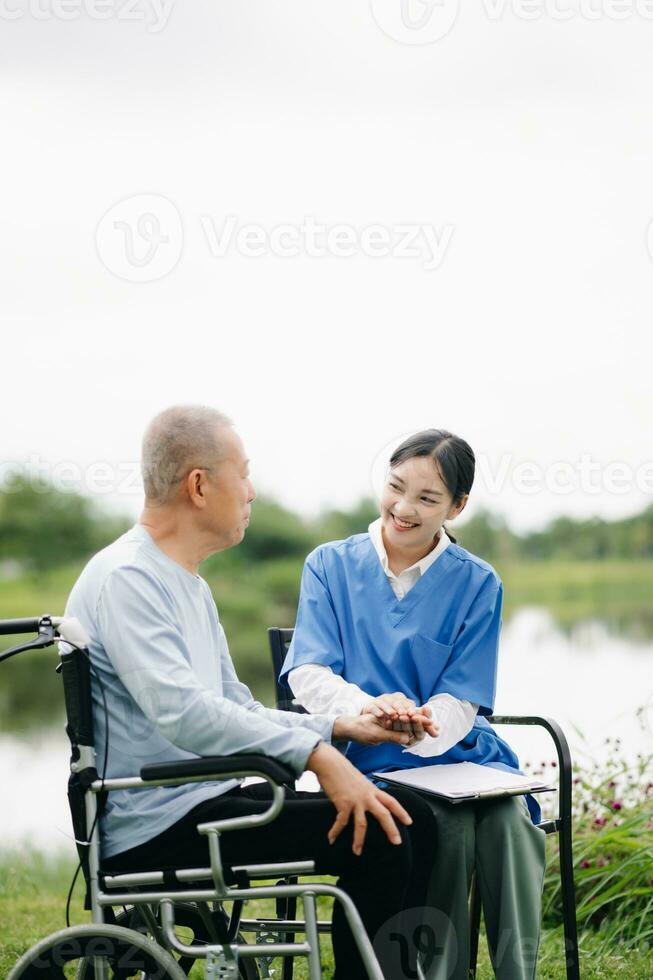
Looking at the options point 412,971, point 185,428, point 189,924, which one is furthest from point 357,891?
point 185,428

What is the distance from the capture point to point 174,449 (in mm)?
1951

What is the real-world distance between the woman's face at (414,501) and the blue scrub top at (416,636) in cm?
11

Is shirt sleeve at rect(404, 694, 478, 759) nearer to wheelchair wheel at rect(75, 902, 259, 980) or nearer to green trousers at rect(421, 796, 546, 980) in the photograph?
green trousers at rect(421, 796, 546, 980)

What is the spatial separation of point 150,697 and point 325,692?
2.19ft

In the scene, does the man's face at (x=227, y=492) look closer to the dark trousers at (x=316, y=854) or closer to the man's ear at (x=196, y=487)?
the man's ear at (x=196, y=487)

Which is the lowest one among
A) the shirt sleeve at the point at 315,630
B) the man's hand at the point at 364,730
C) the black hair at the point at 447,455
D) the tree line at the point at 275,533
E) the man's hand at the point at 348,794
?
the man's hand at the point at 348,794

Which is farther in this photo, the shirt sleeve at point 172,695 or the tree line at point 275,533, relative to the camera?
the tree line at point 275,533

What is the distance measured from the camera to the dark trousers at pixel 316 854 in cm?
184

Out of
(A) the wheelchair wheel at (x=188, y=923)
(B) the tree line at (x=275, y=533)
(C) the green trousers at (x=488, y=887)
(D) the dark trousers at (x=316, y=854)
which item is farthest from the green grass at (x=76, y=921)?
(B) the tree line at (x=275, y=533)

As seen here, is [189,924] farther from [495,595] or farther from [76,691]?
[495,595]

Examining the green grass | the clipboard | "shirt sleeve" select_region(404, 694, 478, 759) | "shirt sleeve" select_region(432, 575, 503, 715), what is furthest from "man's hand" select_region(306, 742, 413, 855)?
the green grass

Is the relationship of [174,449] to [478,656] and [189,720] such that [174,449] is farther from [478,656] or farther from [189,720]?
[478,656]

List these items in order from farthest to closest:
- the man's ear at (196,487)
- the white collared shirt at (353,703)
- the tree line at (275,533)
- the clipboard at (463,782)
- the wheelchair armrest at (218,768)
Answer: the tree line at (275,533)
the white collared shirt at (353,703)
the clipboard at (463,782)
the man's ear at (196,487)
the wheelchair armrest at (218,768)

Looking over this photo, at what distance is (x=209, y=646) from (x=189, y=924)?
500 millimetres
